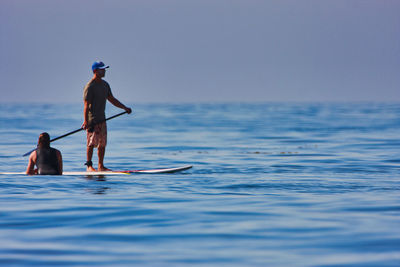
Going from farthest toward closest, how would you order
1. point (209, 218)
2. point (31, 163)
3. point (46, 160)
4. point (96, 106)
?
point (96, 106), point (31, 163), point (46, 160), point (209, 218)

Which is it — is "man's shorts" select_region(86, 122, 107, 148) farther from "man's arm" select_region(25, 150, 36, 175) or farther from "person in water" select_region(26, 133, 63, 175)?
"man's arm" select_region(25, 150, 36, 175)

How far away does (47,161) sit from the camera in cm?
1208

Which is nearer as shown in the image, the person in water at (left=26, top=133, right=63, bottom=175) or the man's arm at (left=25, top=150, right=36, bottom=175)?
the person in water at (left=26, top=133, right=63, bottom=175)

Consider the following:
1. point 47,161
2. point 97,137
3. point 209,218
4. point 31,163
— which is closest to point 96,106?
point 97,137

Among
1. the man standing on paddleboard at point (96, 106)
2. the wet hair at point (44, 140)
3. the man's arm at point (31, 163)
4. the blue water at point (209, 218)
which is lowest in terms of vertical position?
the blue water at point (209, 218)

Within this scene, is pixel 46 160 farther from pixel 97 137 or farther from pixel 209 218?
pixel 209 218

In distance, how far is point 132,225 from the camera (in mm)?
7852

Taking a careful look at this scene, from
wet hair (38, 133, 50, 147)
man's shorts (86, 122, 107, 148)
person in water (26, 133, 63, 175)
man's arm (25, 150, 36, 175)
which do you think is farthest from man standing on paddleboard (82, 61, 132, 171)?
wet hair (38, 133, 50, 147)

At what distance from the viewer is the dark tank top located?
1195 cm

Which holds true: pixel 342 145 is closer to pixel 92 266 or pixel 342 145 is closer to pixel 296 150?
pixel 296 150

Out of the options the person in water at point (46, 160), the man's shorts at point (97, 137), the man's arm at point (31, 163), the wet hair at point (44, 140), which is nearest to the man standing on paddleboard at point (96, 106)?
the man's shorts at point (97, 137)

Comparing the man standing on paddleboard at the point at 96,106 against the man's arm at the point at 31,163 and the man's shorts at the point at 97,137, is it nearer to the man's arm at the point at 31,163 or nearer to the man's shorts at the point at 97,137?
the man's shorts at the point at 97,137

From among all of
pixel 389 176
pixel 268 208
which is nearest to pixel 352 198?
pixel 268 208

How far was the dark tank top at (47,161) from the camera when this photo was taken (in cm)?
1195
